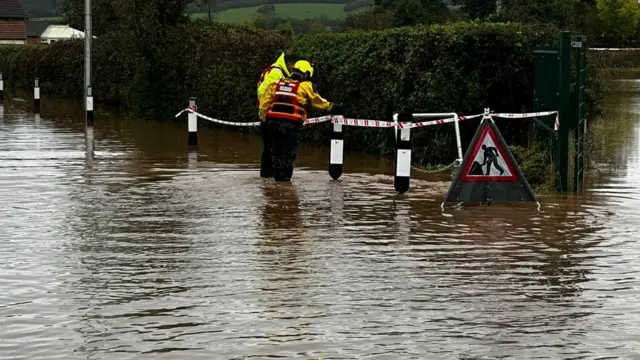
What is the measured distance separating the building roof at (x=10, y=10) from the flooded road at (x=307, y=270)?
135 m

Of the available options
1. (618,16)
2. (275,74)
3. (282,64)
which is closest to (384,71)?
(282,64)

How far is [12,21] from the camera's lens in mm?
148500

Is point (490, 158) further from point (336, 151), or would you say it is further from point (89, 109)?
point (89, 109)

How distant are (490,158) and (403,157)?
1632mm

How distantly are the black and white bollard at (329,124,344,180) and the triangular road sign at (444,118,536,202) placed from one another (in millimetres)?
3088

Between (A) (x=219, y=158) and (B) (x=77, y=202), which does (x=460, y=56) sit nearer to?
(A) (x=219, y=158)

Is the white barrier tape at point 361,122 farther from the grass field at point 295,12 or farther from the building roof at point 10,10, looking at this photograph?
the building roof at point 10,10

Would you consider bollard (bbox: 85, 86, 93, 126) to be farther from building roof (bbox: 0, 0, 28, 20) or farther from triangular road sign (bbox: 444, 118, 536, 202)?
building roof (bbox: 0, 0, 28, 20)

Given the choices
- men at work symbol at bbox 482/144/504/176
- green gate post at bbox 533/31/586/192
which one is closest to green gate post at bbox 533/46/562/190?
green gate post at bbox 533/31/586/192

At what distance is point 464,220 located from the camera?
12.8 metres

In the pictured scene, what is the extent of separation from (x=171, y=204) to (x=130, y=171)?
452cm

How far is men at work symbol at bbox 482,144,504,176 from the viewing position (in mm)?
13439

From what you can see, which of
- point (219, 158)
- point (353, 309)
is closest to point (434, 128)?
point (219, 158)

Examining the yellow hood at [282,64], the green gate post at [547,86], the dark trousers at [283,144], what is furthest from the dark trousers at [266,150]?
the green gate post at [547,86]
